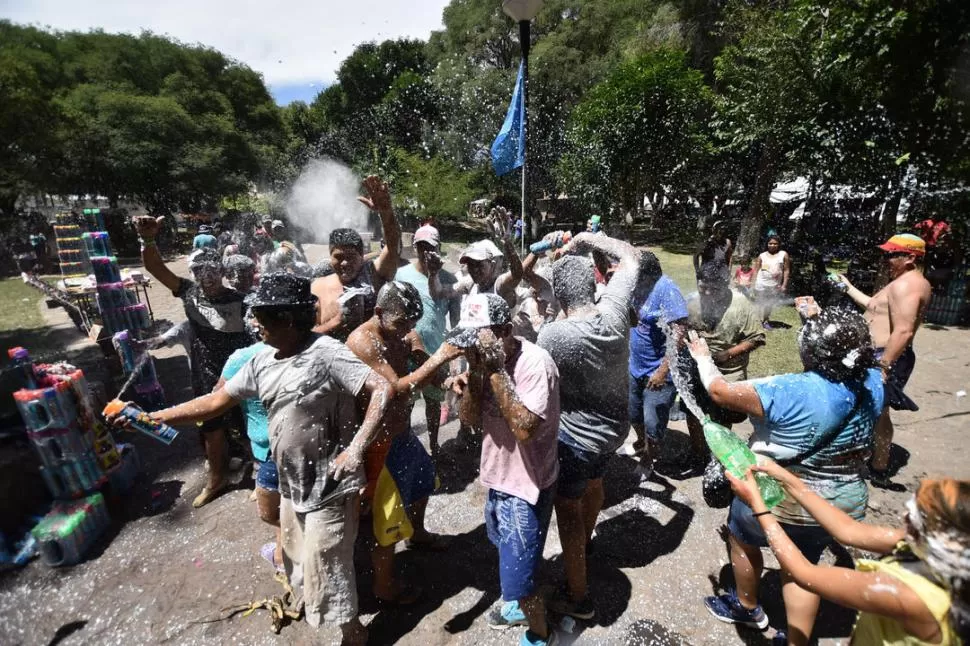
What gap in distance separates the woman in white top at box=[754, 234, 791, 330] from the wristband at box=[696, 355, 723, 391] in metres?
6.86

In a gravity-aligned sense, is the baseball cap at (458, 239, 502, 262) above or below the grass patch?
above

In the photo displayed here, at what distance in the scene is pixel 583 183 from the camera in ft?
60.1

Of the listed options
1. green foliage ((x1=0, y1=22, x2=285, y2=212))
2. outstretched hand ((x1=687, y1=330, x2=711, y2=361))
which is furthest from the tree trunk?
green foliage ((x1=0, y1=22, x2=285, y2=212))

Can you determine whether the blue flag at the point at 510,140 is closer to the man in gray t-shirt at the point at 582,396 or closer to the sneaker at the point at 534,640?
the man in gray t-shirt at the point at 582,396

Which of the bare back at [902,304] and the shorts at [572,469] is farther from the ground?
the bare back at [902,304]

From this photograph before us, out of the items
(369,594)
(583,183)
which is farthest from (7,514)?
(583,183)

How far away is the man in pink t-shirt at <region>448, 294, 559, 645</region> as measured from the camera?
204cm

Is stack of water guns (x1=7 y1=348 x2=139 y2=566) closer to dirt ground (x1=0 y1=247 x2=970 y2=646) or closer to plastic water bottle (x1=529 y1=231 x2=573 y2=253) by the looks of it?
dirt ground (x1=0 y1=247 x2=970 y2=646)

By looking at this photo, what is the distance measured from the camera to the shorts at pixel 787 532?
220cm

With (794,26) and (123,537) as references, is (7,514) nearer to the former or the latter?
(123,537)

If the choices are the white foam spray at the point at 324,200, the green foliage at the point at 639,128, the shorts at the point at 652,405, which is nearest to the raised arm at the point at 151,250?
the shorts at the point at 652,405

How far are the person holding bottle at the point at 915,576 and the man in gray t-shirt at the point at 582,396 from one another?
1058mm

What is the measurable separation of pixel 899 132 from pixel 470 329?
1143cm

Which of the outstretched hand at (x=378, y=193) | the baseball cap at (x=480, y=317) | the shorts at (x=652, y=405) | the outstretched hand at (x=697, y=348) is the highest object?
the outstretched hand at (x=378, y=193)
